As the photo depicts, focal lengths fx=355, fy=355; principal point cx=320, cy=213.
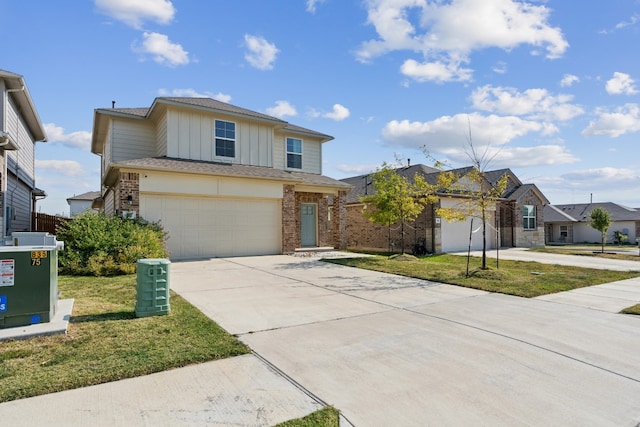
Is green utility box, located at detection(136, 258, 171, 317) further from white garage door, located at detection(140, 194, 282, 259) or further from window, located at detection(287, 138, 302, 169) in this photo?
window, located at detection(287, 138, 302, 169)

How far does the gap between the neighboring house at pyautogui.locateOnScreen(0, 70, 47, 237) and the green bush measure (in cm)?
325

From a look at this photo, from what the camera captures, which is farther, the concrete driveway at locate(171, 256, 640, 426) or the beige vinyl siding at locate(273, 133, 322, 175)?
the beige vinyl siding at locate(273, 133, 322, 175)

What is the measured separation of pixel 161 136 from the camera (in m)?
15.6

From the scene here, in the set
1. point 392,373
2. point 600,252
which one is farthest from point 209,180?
point 600,252

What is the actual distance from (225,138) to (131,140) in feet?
14.6

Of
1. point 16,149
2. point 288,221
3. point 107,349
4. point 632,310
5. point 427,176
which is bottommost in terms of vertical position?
point 632,310

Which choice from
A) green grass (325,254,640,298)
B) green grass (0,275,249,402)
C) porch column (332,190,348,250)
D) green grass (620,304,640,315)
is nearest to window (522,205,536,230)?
green grass (325,254,640,298)

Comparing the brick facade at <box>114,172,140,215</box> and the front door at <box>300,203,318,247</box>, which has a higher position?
the brick facade at <box>114,172,140,215</box>

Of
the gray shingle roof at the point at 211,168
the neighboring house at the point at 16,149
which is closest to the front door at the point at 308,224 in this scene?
the gray shingle roof at the point at 211,168

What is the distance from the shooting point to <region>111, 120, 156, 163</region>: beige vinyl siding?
16047mm

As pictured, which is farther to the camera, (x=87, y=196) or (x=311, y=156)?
(x=87, y=196)

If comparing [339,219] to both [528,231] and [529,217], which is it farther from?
[529,217]

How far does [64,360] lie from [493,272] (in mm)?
9961

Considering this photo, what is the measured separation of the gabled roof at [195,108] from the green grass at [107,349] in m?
10.5
